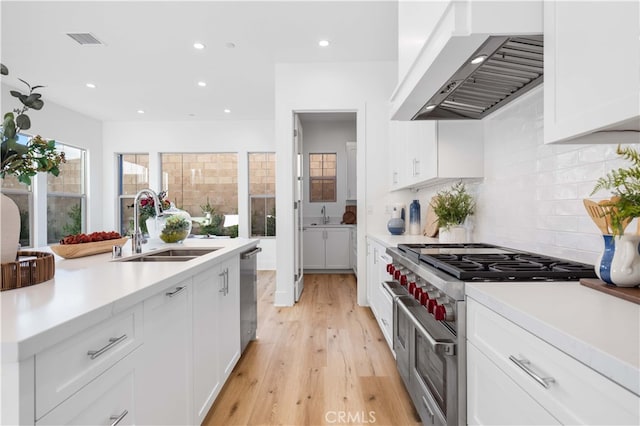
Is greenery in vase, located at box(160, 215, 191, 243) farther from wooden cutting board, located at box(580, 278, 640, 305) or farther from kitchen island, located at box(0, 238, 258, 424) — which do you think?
wooden cutting board, located at box(580, 278, 640, 305)

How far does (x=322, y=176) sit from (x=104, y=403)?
5.77 m

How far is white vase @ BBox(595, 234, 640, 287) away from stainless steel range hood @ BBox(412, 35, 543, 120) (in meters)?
0.69

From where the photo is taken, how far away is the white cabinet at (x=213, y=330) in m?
1.57

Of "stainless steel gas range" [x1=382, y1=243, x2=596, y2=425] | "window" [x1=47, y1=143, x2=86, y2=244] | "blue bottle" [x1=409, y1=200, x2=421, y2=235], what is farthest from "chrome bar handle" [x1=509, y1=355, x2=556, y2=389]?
"window" [x1=47, y1=143, x2=86, y2=244]

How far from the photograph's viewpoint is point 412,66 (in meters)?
1.55

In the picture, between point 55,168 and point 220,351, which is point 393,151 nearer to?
point 220,351

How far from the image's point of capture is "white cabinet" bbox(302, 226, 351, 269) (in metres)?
5.77

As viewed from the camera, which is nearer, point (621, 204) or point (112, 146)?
point (621, 204)

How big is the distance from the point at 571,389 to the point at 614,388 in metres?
0.12

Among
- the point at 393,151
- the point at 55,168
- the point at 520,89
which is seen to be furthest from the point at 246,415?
the point at 393,151

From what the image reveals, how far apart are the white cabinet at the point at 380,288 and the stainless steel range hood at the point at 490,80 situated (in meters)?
1.13

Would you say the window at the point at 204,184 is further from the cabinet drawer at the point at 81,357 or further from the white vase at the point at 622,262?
the white vase at the point at 622,262

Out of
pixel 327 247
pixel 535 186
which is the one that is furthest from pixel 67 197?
pixel 535 186

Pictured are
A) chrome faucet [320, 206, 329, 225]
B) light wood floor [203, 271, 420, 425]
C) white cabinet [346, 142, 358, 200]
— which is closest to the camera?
light wood floor [203, 271, 420, 425]
